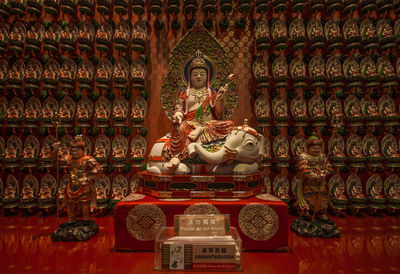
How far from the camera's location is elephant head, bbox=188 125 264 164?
252 cm

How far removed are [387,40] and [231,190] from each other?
11.6 ft

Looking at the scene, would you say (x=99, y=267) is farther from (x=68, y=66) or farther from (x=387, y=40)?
(x=387, y=40)

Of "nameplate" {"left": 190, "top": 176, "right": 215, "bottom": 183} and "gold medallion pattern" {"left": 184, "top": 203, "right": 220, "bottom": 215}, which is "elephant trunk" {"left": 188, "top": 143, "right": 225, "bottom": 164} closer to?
"nameplate" {"left": 190, "top": 176, "right": 215, "bottom": 183}

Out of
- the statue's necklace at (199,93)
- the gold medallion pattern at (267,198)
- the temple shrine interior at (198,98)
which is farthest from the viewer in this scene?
the statue's necklace at (199,93)

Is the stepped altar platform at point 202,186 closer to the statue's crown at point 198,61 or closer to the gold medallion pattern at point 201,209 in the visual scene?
the gold medallion pattern at point 201,209

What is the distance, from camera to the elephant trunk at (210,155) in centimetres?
252

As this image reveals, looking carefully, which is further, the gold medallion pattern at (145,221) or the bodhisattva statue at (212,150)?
the bodhisattva statue at (212,150)

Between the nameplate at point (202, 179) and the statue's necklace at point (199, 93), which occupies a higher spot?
the statue's necklace at point (199, 93)

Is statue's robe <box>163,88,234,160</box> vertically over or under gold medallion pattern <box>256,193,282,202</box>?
over

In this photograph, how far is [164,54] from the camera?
4.03 metres

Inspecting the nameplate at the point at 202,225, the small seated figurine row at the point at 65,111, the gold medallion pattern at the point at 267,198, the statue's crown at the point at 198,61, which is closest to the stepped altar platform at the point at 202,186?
the gold medallion pattern at the point at 267,198

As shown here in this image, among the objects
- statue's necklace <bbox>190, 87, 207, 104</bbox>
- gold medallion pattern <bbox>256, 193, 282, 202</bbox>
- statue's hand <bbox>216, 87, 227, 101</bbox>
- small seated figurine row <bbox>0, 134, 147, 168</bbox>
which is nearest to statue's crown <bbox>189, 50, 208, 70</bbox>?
statue's necklace <bbox>190, 87, 207, 104</bbox>

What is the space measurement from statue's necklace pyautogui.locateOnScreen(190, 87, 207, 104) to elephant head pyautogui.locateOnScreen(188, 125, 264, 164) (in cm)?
88

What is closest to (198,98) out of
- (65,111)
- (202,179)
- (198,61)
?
(198,61)
